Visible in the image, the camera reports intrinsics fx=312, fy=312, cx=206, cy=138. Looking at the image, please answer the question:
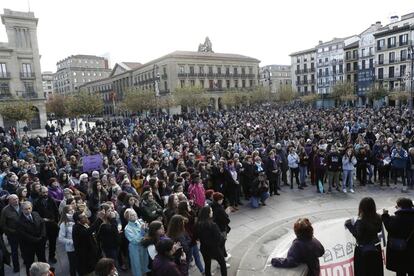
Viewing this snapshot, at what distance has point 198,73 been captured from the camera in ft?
196

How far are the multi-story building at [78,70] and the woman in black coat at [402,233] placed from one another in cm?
9987

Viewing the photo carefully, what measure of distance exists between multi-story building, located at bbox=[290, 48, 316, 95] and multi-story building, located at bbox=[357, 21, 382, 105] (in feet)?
44.3

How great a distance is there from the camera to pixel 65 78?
99.3 metres

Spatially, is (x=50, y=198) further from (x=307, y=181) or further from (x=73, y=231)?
(x=307, y=181)

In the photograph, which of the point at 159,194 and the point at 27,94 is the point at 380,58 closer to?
the point at 27,94

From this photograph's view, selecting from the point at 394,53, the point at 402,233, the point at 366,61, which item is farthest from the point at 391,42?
the point at 402,233

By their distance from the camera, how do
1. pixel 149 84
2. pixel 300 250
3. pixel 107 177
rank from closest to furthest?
pixel 300 250 < pixel 107 177 < pixel 149 84

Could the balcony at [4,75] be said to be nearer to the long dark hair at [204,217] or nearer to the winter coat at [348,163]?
the winter coat at [348,163]

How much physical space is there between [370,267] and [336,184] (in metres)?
6.55

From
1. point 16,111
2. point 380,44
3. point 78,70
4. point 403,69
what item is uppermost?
point 78,70

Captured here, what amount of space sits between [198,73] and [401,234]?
5730 centimetres

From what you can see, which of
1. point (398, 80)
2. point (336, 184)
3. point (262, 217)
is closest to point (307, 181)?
point (336, 184)

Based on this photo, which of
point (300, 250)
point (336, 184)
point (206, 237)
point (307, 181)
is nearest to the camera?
point (300, 250)

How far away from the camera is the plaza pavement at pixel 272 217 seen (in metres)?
6.14
